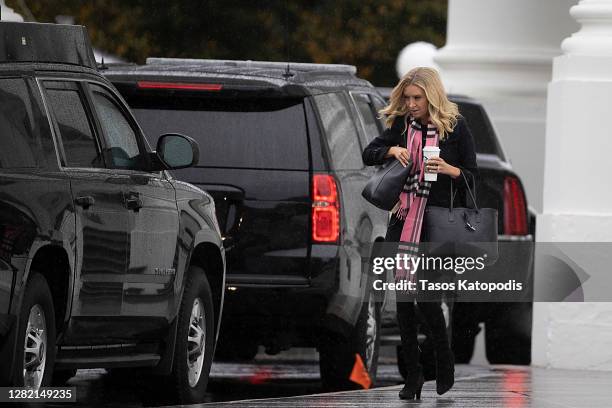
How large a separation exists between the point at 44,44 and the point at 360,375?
3.69 metres

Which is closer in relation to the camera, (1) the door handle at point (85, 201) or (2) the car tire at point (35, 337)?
(2) the car tire at point (35, 337)

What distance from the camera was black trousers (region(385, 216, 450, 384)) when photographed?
11797 millimetres

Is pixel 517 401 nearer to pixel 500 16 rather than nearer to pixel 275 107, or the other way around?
pixel 275 107

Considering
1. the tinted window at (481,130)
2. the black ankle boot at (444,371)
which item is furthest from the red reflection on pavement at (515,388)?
the tinted window at (481,130)

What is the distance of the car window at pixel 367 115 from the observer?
1422 cm

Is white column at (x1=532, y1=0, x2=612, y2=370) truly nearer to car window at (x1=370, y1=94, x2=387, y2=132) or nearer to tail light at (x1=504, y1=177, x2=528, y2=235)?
car window at (x1=370, y1=94, x2=387, y2=132)

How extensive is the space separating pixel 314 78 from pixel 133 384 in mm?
2149

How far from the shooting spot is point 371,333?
45.1ft

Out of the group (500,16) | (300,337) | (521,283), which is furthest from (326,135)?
(500,16)

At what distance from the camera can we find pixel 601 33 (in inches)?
619

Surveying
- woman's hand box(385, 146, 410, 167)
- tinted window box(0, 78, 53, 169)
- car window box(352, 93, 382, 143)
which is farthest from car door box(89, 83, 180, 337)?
car window box(352, 93, 382, 143)

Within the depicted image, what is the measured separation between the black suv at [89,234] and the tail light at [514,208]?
235 inches

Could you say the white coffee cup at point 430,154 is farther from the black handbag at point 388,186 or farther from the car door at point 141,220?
the car door at point 141,220

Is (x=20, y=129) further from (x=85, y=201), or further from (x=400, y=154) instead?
(x=400, y=154)
